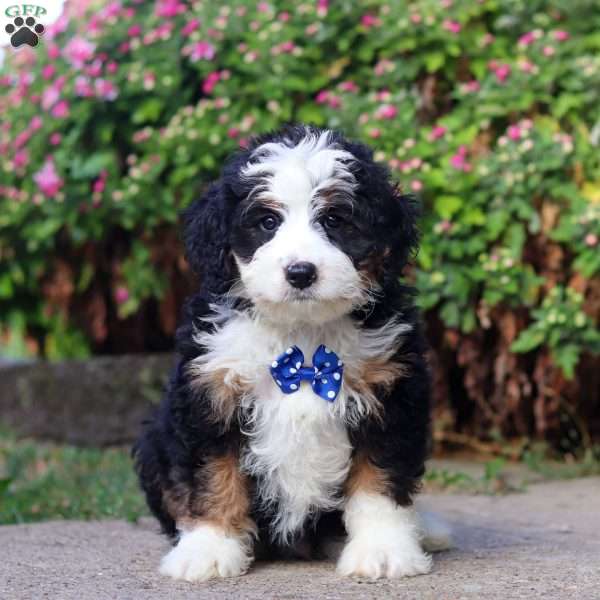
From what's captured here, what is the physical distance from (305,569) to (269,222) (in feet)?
4.45

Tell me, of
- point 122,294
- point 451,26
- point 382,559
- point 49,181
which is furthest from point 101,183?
point 382,559

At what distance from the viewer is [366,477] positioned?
4.09m

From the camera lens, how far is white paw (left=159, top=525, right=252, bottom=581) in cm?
409

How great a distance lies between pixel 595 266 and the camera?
6.57 meters

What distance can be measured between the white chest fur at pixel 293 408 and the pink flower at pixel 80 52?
14.3 ft

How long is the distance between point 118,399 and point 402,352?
493cm

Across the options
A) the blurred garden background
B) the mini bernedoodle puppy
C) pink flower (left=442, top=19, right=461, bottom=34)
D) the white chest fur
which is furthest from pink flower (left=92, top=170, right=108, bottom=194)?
the white chest fur

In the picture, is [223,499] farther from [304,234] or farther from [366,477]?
[304,234]

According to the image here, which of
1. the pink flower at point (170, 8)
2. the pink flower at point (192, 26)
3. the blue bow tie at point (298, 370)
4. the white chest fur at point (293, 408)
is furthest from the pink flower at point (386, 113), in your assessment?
the blue bow tie at point (298, 370)

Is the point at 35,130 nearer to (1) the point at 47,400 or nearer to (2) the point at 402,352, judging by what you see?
(1) the point at 47,400

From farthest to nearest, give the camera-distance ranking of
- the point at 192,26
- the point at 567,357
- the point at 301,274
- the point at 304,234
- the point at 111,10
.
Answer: the point at 111,10 < the point at 192,26 < the point at 567,357 < the point at 304,234 < the point at 301,274

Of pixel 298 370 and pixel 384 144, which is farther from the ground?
pixel 384 144

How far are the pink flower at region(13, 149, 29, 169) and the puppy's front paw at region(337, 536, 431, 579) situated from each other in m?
4.98

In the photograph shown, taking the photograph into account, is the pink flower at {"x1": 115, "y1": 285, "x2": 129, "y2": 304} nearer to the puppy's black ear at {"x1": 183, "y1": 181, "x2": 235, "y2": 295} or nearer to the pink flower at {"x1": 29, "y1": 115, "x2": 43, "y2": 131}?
the pink flower at {"x1": 29, "y1": 115, "x2": 43, "y2": 131}
